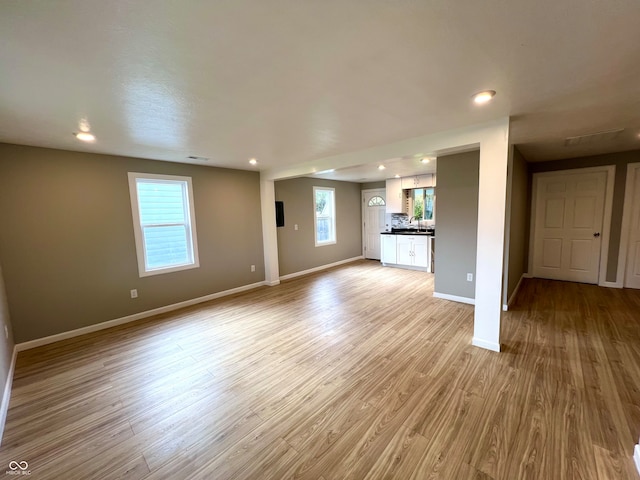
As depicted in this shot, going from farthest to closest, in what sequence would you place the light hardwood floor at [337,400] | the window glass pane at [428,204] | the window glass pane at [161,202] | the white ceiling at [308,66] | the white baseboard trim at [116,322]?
1. the window glass pane at [428,204]
2. the window glass pane at [161,202]
3. the white baseboard trim at [116,322]
4. the light hardwood floor at [337,400]
5. the white ceiling at [308,66]

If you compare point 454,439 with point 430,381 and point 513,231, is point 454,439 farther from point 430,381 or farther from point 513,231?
point 513,231

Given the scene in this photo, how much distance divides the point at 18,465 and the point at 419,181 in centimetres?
675

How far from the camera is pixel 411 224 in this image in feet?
22.6

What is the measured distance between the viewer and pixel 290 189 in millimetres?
5844

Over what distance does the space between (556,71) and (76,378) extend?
14.6ft

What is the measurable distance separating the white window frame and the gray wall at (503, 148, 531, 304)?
447cm

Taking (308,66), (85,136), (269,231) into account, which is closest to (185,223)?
(269,231)

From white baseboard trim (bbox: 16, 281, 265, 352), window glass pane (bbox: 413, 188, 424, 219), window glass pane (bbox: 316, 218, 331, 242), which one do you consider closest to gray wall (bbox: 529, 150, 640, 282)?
window glass pane (bbox: 413, 188, 424, 219)

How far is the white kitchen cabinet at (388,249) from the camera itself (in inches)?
253

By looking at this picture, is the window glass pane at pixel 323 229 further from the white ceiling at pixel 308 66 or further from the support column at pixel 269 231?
the white ceiling at pixel 308 66

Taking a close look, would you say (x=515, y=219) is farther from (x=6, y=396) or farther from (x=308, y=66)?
(x=6, y=396)

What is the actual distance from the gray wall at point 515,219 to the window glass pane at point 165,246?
4.63 metres

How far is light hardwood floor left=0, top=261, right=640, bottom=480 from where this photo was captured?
1528 millimetres

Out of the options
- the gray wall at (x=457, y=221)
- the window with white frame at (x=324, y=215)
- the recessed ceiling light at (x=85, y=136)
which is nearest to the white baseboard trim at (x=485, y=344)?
the gray wall at (x=457, y=221)
